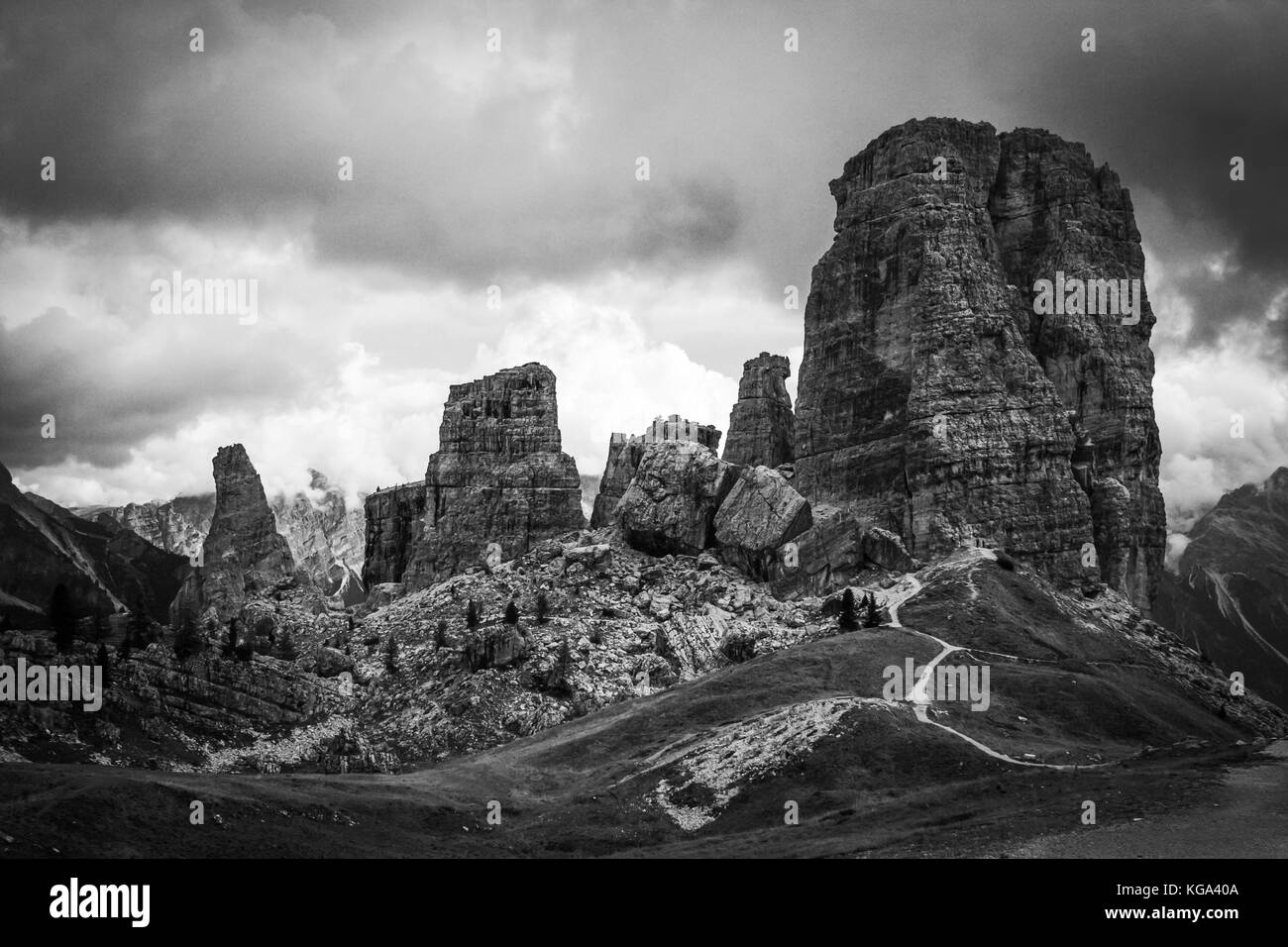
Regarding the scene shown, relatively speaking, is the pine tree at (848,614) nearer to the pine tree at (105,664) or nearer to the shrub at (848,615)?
the shrub at (848,615)

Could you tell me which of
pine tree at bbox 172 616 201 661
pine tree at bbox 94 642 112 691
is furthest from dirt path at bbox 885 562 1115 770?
pine tree at bbox 94 642 112 691

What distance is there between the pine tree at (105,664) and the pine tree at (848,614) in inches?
3812

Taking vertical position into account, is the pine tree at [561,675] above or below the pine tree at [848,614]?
below

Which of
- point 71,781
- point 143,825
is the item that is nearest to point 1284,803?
point 143,825

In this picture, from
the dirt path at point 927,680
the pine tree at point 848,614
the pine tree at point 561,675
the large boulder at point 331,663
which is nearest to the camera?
the dirt path at point 927,680

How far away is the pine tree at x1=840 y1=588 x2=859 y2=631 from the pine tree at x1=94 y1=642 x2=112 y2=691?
3812 inches

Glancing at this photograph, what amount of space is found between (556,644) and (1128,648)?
86111 millimetres

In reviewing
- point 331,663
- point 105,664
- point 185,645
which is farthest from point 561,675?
point 105,664

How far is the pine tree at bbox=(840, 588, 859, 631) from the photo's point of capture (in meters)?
173

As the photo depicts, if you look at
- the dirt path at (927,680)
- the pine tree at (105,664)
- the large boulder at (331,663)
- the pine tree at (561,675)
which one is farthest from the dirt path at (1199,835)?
the large boulder at (331,663)

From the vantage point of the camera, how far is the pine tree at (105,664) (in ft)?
396

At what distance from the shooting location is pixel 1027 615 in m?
184
